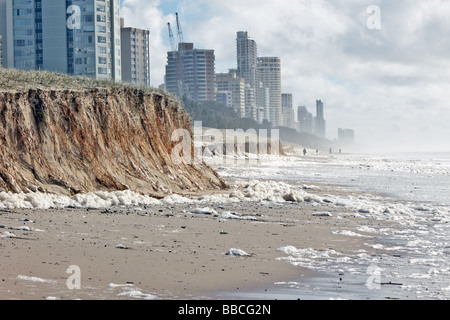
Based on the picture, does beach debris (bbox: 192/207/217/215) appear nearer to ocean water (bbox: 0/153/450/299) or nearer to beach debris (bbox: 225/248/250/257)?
ocean water (bbox: 0/153/450/299)

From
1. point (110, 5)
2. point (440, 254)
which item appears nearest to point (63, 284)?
point (440, 254)

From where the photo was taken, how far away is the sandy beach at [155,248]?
9133 mm

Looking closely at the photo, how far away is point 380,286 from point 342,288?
2.14 ft

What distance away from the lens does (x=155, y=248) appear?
12.5 meters

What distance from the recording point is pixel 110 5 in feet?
358

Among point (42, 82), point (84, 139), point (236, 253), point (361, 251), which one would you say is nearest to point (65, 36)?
point (42, 82)

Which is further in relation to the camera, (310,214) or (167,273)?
(310,214)

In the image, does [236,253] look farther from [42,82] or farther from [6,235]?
[42,82]

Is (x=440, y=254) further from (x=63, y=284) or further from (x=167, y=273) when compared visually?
(x=63, y=284)

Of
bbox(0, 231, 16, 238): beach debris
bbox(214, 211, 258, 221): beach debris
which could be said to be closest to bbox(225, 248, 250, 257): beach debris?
bbox(0, 231, 16, 238): beach debris

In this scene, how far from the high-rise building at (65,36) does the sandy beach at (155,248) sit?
296ft

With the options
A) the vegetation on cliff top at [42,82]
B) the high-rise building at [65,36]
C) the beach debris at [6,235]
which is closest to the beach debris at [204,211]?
the vegetation on cliff top at [42,82]

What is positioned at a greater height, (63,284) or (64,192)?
(64,192)

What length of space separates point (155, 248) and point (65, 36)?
101234 millimetres
